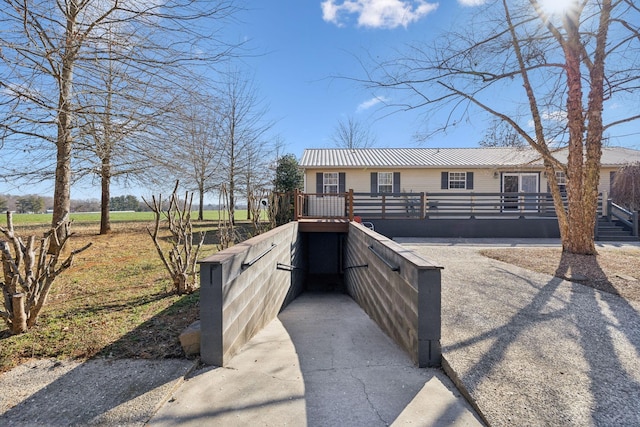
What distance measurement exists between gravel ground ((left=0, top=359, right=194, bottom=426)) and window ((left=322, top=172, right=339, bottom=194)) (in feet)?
38.0

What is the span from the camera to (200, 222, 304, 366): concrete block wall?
8.45ft

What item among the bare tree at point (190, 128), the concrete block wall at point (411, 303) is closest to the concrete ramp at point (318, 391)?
the concrete block wall at point (411, 303)

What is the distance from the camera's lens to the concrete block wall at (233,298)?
258 centimetres

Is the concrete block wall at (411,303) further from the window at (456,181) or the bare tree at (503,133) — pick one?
the window at (456,181)

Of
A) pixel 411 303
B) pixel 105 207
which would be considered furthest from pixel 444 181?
pixel 105 207

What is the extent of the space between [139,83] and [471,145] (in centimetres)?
1808

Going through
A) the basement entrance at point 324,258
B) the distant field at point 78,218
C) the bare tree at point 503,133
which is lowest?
the basement entrance at point 324,258

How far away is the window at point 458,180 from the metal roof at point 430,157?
1.51 feet

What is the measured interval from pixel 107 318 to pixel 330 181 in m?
11.1

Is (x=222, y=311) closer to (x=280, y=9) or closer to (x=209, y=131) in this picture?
(x=209, y=131)

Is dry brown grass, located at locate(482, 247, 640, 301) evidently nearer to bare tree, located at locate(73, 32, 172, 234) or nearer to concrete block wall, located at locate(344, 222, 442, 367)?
concrete block wall, located at locate(344, 222, 442, 367)

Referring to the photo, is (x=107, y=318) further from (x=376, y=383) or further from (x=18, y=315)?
(x=376, y=383)

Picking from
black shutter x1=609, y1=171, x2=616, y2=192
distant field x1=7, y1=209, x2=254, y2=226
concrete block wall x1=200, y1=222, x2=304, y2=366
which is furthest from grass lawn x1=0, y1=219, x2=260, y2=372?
black shutter x1=609, y1=171, x2=616, y2=192

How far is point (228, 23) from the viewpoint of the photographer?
13.4 ft
